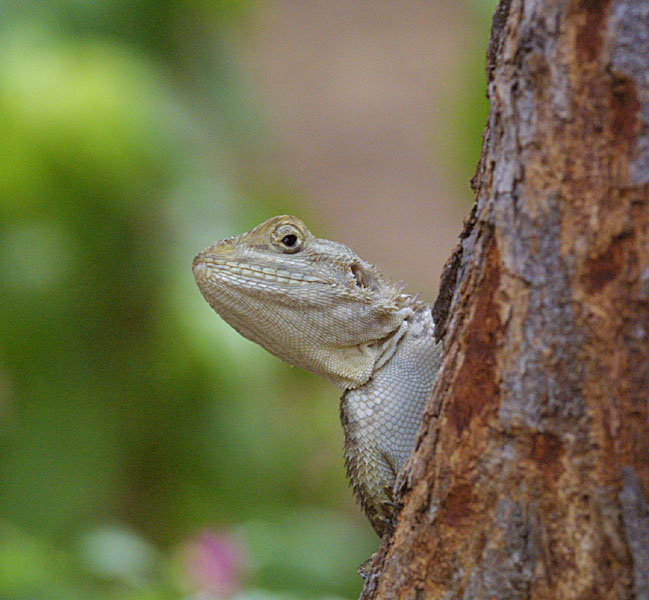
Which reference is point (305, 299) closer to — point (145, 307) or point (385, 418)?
point (385, 418)

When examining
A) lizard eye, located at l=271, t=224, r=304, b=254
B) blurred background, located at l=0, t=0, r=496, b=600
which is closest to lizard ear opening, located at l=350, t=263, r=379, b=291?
lizard eye, located at l=271, t=224, r=304, b=254

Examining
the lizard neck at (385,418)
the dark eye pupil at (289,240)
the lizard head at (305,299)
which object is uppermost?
the dark eye pupil at (289,240)

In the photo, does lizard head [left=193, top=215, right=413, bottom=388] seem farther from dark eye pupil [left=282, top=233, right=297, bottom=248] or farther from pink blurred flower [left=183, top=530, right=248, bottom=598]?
pink blurred flower [left=183, top=530, right=248, bottom=598]

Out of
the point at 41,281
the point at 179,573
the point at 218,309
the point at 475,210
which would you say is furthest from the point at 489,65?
the point at 41,281

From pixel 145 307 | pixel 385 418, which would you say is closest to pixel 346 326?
pixel 385 418

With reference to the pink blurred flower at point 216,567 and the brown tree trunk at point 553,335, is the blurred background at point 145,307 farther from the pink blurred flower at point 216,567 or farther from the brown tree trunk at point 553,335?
the brown tree trunk at point 553,335

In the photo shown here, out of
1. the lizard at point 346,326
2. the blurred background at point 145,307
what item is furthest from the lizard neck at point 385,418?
the blurred background at point 145,307

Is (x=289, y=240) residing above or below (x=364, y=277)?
above
